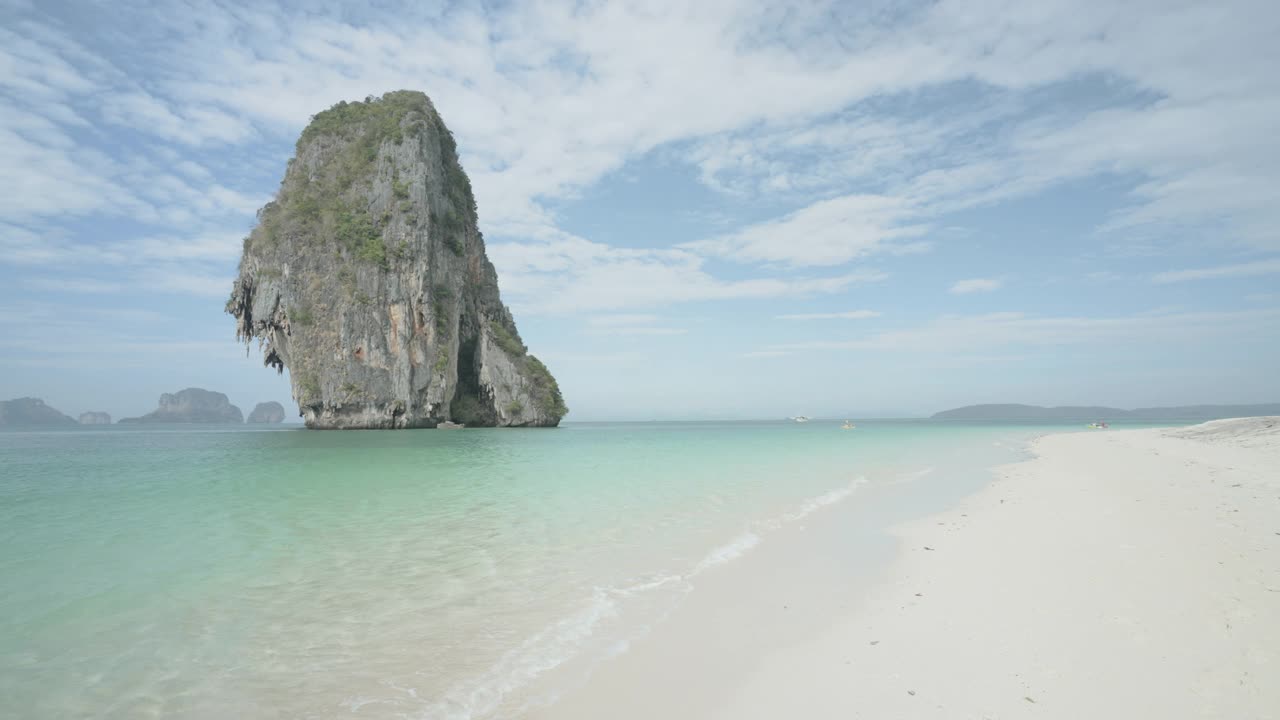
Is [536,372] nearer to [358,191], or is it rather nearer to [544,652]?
[358,191]

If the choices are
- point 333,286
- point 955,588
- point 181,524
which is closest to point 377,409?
point 333,286

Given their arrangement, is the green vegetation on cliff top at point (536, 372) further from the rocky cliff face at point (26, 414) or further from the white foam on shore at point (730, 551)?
the rocky cliff face at point (26, 414)

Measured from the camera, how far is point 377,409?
159ft

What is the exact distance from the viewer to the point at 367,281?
49.3 m

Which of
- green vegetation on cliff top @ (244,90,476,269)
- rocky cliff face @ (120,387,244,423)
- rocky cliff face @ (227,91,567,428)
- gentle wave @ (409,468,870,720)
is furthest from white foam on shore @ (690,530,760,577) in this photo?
rocky cliff face @ (120,387,244,423)

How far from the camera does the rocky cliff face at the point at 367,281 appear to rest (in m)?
48.4

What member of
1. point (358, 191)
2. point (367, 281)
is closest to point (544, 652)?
point (367, 281)

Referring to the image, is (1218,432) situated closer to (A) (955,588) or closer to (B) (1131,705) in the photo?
(A) (955,588)

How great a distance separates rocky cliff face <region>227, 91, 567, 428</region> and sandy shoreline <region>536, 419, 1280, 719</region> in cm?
4766

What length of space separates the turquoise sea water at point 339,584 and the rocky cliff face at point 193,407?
205943 mm

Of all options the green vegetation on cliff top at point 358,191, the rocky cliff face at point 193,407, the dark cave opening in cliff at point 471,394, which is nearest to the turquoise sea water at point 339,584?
the green vegetation on cliff top at point 358,191

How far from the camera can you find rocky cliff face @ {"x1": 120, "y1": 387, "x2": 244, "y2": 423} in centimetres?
17938

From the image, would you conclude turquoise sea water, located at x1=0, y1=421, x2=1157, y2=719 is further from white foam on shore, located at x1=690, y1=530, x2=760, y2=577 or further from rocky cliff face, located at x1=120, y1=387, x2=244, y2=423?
rocky cliff face, located at x1=120, y1=387, x2=244, y2=423

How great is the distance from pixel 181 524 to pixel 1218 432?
4290cm
